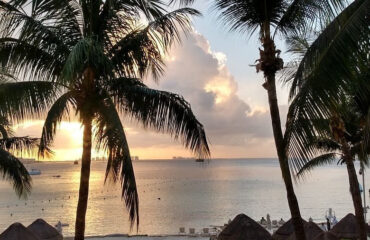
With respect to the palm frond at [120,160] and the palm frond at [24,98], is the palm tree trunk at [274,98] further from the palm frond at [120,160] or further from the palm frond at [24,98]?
the palm frond at [24,98]

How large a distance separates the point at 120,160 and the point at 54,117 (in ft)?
4.71

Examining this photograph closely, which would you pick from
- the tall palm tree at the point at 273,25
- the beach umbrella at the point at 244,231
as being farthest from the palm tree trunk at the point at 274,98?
the beach umbrella at the point at 244,231

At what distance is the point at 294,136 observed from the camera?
493 centimetres

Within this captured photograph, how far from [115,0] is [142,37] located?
2.81ft

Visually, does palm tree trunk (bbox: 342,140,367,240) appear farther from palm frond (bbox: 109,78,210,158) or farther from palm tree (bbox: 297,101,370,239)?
palm frond (bbox: 109,78,210,158)

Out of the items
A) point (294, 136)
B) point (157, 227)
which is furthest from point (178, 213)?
point (294, 136)

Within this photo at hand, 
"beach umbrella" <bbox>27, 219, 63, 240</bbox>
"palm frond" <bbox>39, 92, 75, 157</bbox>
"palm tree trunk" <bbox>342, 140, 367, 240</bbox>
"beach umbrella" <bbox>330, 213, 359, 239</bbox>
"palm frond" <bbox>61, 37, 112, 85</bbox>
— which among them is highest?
"palm frond" <bbox>61, 37, 112, 85</bbox>

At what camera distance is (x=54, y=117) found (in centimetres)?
784

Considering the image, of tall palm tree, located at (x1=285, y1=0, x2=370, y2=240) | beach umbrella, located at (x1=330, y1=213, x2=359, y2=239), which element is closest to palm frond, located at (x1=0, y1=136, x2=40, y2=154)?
tall palm tree, located at (x1=285, y1=0, x2=370, y2=240)

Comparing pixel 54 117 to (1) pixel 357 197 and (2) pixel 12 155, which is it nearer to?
(2) pixel 12 155

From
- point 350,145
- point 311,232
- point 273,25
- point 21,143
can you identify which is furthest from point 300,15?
point 311,232

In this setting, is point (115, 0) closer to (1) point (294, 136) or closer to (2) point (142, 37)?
(2) point (142, 37)

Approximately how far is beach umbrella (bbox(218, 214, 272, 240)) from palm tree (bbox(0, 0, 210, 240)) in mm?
8641

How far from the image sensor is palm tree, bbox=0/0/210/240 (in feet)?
25.0
